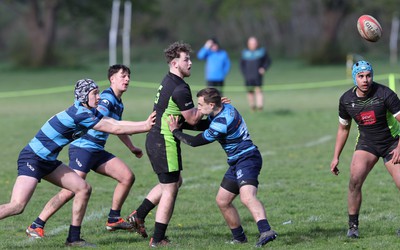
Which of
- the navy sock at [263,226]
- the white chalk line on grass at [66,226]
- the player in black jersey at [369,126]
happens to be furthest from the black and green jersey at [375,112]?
the white chalk line on grass at [66,226]

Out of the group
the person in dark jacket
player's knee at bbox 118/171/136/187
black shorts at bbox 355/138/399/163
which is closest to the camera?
black shorts at bbox 355/138/399/163

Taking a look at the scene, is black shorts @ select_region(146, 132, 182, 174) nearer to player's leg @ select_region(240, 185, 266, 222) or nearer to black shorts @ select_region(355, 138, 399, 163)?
player's leg @ select_region(240, 185, 266, 222)

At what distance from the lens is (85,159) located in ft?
29.9

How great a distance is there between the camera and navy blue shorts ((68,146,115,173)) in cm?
910

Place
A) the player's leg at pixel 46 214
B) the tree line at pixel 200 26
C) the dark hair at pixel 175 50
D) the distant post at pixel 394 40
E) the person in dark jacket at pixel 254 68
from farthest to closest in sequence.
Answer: the distant post at pixel 394 40 → the tree line at pixel 200 26 → the person in dark jacket at pixel 254 68 → the player's leg at pixel 46 214 → the dark hair at pixel 175 50

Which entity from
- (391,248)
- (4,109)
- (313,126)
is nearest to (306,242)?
(391,248)

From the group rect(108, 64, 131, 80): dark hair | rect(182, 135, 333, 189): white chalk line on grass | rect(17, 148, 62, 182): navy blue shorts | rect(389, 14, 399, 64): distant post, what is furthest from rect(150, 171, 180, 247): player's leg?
rect(389, 14, 399, 64): distant post

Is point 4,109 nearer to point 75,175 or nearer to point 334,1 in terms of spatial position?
point 75,175

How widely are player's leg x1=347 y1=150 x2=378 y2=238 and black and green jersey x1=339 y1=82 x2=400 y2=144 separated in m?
0.18

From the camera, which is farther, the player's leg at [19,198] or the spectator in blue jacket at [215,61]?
the spectator in blue jacket at [215,61]

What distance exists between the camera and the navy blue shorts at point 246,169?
798 cm

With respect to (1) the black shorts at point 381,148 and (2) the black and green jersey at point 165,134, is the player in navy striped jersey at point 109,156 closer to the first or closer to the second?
(2) the black and green jersey at point 165,134

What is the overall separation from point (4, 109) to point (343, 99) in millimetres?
17951

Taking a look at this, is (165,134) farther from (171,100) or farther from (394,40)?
(394,40)
